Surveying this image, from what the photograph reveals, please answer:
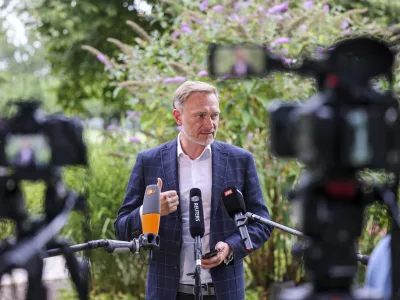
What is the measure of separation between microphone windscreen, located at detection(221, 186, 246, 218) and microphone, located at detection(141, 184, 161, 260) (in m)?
0.32

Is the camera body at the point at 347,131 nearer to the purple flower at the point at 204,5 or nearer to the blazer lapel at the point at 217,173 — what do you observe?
the blazer lapel at the point at 217,173

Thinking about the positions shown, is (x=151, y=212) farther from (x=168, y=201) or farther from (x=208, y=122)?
(x=208, y=122)

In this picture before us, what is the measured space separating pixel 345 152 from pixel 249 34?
4695 millimetres

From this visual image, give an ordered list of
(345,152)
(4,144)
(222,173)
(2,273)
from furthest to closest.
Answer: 1. (222,173)
2. (4,144)
3. (2,273)
4. (345,152)

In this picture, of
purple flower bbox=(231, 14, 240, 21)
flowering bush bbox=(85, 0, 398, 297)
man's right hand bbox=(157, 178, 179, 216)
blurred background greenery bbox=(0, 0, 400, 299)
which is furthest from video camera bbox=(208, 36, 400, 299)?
purple flower bbox=(231, 14, 240, 21)

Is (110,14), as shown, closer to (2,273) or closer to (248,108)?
(248,108)

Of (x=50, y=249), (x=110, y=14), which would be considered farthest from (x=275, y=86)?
(x=110, y=14)

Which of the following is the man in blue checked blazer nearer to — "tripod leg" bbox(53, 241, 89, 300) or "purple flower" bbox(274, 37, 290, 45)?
"tripod leg" bbox(53, 241, 89, 300)

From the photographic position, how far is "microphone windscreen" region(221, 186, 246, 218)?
10.1 ft

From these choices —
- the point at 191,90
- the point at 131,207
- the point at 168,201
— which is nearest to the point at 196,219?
the point at 168,201

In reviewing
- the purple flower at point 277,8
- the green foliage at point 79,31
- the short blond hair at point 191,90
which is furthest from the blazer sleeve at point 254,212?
the green foliage at point 79,31

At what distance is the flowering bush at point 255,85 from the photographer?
594 centimetres

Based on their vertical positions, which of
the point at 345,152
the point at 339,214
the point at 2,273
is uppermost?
the point at 345,152

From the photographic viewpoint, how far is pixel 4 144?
5.86 ft
